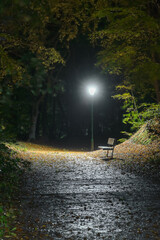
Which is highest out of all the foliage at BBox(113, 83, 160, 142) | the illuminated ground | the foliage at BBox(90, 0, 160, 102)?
the foliage at BBox(90, 0, 160, 102)

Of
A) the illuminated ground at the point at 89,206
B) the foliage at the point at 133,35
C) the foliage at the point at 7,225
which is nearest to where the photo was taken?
the foliage at the point at 7,225

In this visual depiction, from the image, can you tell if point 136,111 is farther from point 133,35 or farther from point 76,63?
point 76,63

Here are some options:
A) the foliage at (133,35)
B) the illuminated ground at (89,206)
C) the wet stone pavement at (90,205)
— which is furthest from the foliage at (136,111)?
the illuminated ground at (89,206)

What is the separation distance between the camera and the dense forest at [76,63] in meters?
3.59

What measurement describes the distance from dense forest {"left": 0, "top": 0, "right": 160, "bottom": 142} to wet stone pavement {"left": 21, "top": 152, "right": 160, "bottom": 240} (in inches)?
65.5

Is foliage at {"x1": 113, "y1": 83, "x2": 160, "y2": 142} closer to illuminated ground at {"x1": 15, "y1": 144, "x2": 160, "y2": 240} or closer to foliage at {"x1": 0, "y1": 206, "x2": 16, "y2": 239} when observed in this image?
illuminated ground at {"x1": 15, "y1": 144, "x2": 160, "y2": 240}

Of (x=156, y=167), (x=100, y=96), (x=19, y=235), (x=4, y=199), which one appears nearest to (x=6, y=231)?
(x=19, y=235)

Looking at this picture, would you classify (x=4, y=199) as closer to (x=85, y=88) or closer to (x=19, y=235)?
(x=19, y=235)

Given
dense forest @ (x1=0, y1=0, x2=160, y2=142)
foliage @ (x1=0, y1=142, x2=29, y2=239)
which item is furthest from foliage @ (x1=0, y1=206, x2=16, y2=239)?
dense forest @ (x1=0, y1=0, x2=160, y2=142)

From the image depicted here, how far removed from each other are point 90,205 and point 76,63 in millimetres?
25632

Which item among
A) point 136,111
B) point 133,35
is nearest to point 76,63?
point 136,111

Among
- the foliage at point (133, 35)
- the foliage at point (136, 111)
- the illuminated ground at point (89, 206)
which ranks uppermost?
the foliage at point (133, 35)

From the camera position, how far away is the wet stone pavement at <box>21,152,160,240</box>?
15.6ft

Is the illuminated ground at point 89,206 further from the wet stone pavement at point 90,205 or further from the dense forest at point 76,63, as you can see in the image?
the dense forest at point 76,63
